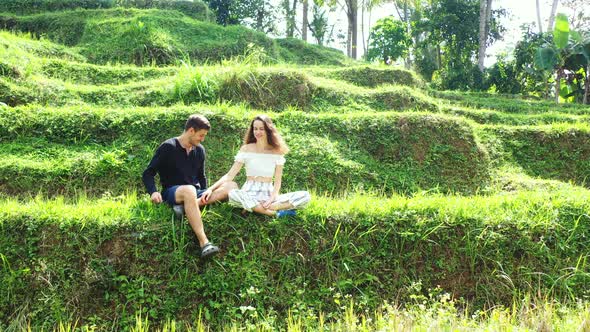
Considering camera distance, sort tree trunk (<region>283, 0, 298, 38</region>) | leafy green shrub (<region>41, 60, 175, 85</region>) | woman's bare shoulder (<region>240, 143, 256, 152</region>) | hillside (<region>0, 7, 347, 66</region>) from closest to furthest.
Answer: woman's bare shoulder (<region>240, 143, 256, 152</region>)
leafy green shrub (<region>41, 60, 175, 85</region>)
hillside (<region>0, 7, 347, 66</region>)
tree trunk (<region>283, 0, 298, 38</region>)

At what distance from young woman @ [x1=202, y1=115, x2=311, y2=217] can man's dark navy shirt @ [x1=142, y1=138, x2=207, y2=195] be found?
26 cm

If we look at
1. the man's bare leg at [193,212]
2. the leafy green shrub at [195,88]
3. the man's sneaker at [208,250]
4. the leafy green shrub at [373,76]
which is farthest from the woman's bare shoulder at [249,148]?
the leafy green shrub at [373,76]

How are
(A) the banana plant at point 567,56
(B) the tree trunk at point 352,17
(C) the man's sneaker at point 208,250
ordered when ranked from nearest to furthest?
(C) the man's sneaker at point 208,250
(A) the banana plant at point 567,56
(B) the tree trunk at point 352,17

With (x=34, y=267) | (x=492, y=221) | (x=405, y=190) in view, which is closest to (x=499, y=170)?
(x=405, y=190)

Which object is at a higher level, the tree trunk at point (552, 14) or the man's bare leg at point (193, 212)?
the tree trunk at point (552, 14)

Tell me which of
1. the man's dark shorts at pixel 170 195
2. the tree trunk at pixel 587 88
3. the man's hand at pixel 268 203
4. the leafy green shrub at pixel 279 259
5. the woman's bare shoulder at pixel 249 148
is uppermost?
the tree trunk at pixel 587 88

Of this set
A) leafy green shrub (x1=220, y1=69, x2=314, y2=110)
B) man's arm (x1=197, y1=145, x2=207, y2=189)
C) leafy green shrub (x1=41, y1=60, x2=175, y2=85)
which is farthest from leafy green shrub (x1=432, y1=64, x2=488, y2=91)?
man's arm (x1=197, y1=145, x2=207, y2=189)

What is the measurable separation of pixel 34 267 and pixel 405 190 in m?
4.93

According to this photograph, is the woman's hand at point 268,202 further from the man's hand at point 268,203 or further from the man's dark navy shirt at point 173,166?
the man's dark navy shirt at point 173,166

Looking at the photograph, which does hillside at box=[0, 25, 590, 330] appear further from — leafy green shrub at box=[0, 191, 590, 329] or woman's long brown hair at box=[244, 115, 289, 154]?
woman's long brown hair at box=[244, 115, 289, 154]

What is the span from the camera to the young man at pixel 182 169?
15.2 feet

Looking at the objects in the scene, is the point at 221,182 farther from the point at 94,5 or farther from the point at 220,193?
the point at 94,5

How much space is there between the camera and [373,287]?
4695 mm

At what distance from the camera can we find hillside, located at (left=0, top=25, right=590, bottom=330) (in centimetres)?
436
